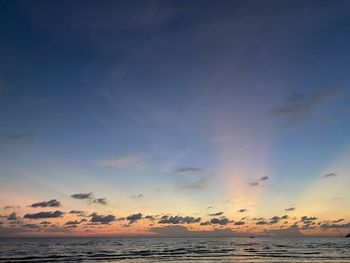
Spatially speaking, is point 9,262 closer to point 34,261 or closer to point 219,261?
point 34,261

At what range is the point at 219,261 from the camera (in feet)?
234

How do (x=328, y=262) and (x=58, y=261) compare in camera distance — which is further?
(x=58, y=261)

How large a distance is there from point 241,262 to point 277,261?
7.64 meters

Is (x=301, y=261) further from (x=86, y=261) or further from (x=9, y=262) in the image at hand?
(x=9, y=262)

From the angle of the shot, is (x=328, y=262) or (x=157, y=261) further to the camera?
(x=157, y=261)

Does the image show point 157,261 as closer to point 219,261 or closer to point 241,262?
point 219,261

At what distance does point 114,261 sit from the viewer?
73.1 m

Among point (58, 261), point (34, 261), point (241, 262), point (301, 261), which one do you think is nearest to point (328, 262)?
point (301, 261)

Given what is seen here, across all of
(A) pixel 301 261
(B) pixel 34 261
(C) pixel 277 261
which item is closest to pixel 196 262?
(C) pixel 277 261

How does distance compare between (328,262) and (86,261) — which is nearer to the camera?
(328,262)

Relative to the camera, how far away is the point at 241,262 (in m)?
69.1

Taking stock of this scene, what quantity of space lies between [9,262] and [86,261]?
1562 cm

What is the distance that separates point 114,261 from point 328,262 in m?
42.8

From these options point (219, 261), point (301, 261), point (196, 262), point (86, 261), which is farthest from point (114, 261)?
point (301, 261)
